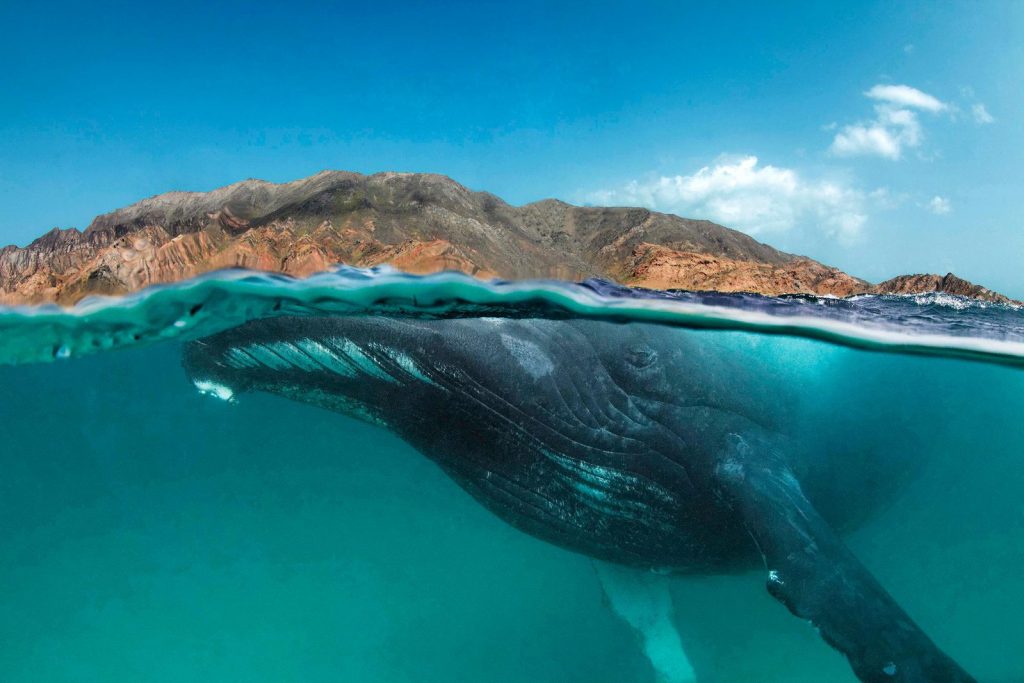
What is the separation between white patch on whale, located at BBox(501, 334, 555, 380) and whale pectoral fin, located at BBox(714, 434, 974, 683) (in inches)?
74.8

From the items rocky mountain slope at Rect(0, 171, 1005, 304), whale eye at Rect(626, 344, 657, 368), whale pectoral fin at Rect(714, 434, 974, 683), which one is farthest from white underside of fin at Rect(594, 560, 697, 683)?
rocky mountain slope at Rect(0, 171, 1005, 304)

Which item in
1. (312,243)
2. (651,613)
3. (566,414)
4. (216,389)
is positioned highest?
(312,243)

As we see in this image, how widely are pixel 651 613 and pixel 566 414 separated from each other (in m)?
3.17

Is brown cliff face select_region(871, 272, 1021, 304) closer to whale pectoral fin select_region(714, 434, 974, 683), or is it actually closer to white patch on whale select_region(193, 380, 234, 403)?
whale pectoral fin select_region(714, 434, 974, 683)

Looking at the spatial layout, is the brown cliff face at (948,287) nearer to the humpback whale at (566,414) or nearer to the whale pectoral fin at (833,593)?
the humpback whale at (566,414)

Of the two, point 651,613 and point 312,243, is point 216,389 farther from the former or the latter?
point 651,613

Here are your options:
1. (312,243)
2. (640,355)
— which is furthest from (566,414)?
(312,243)

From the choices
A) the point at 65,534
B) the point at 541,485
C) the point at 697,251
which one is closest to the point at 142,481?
the point at 65,534

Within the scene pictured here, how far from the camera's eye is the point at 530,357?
4.88 m

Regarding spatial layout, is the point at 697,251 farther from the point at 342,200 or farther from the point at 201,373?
the point at 201,373

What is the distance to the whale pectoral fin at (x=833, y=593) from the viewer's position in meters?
3.57

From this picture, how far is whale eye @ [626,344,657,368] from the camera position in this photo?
496cm

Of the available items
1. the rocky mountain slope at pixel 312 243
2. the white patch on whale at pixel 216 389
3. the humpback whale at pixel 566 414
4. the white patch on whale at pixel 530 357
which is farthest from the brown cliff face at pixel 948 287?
the white patch on whale at pixel 216 389

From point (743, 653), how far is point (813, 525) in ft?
30.5
